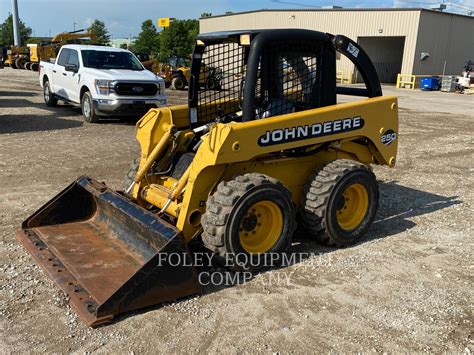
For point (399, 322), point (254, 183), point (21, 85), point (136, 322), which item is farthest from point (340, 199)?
point (21, 85)

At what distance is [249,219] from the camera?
4395mm

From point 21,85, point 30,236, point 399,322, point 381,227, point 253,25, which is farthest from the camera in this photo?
point 253,25

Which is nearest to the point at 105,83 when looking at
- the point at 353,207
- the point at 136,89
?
the point at 136,89

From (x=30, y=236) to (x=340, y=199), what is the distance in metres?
3.03

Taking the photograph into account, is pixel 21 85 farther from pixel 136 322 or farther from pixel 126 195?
pixel 136 322

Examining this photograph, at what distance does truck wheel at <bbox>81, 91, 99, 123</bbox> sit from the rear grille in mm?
797

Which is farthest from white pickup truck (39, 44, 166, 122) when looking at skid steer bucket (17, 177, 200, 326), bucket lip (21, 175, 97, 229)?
skid steer bucket (17, 177, 200, 326)

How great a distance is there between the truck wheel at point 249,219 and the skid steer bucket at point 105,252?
0.39m

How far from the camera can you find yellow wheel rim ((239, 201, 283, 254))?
4.40m

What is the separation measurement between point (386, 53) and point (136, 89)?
104ft

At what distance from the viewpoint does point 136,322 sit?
364 centimetres

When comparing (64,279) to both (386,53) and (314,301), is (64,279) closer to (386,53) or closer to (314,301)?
(314,301)

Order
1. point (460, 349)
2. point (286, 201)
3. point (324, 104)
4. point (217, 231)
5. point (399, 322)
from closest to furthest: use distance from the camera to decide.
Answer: point (460, 349), point (399, 322), point (217, 231), point (286, 201), point (324, 104)

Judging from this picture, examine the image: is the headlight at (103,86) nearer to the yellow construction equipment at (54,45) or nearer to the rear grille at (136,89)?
the rear grille at (136,89)
